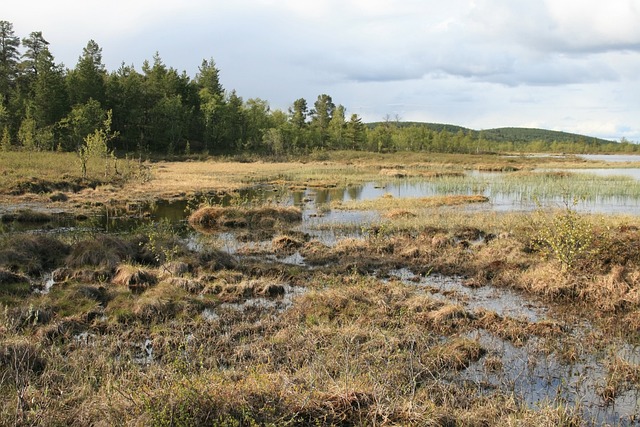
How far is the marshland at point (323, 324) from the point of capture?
6.11 metres

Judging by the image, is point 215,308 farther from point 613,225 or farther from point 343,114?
point 343,114

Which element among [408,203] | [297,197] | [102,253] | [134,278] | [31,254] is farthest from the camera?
[297,197]

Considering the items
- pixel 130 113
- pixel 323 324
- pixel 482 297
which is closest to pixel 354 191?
pixel 482 297

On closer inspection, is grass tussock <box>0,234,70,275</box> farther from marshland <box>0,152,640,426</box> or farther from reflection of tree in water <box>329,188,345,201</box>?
reflection of tree in water <box>329,188,345,201</box>

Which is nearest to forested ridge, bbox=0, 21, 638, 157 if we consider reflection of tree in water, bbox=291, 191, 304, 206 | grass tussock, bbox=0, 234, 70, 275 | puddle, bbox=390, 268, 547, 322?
reflection of tree in water, bbox=291, 191, 304, 206

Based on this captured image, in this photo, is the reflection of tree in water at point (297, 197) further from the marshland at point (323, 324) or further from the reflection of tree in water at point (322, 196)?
the marshland at point (323, 324)

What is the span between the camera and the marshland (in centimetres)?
611

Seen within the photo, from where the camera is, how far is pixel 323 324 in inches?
397

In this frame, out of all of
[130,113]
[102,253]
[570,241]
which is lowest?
[102,253]

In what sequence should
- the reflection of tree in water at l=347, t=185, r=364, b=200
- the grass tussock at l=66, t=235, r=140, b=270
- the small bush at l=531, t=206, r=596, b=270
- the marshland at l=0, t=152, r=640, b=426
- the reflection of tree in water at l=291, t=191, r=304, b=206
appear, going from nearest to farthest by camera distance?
1. the marshland at l=0, t=152, r=640, b=426
2. the small bush at l=531, t=206, r=596, b=270
3. the grass tussock at l=66, t=235, r=140, b=270
4. the reflection of tree in water at l=291, t=191, r=304, b=206
5. the reflection of tree in water at l=347, t=185, r=364, b=200

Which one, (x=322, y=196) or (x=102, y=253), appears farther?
(x=322, y=196)

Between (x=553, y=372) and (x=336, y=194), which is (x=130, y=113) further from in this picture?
(x=553, y=372)

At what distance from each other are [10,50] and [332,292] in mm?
85328

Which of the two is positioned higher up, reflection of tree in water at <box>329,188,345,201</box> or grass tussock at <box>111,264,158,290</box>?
reflection of tree in water at <box>329,188,345,201</box>
